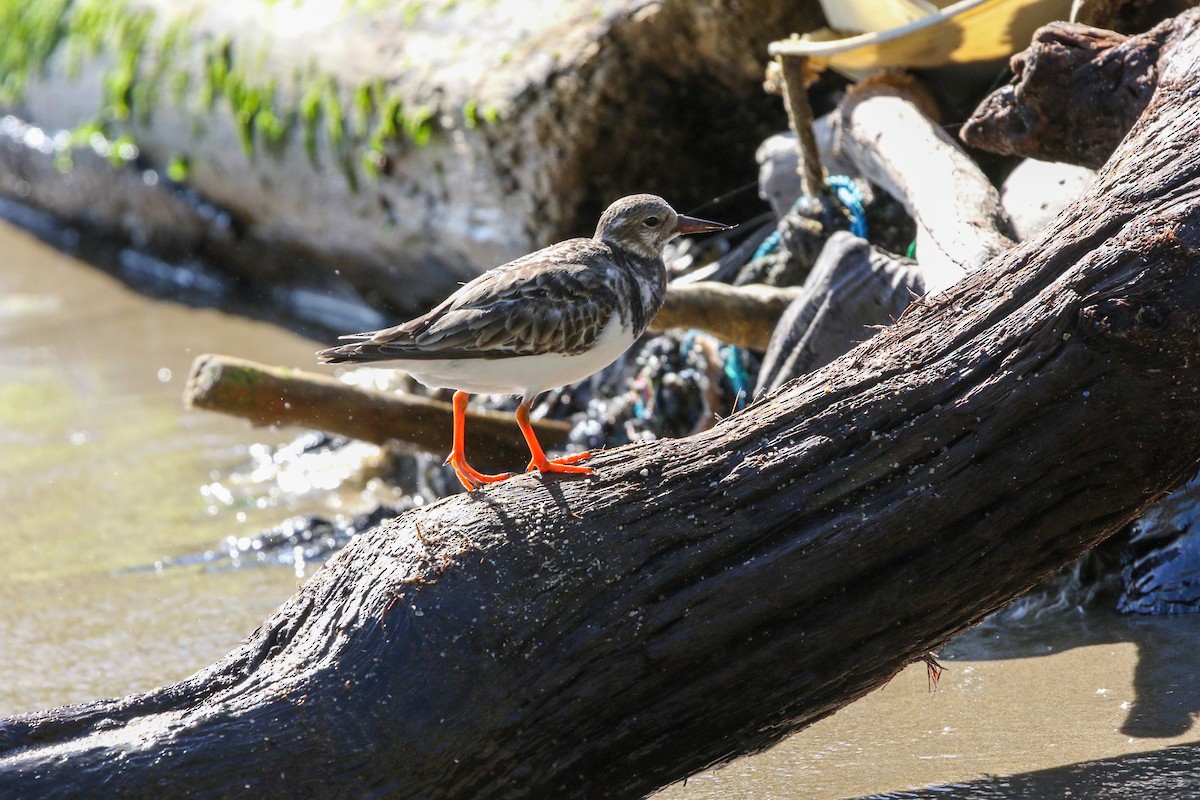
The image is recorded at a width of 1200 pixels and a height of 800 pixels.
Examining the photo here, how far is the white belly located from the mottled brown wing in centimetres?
2

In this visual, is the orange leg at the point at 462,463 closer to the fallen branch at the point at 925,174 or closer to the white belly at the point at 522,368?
the white belly at the point at 522,368

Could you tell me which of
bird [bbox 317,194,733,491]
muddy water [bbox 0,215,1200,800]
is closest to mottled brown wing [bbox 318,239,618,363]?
bird [bbox 317,194,733,491]

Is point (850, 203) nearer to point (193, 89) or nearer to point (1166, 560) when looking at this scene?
point (1166, 560)

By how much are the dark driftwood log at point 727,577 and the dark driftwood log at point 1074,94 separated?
78 cm

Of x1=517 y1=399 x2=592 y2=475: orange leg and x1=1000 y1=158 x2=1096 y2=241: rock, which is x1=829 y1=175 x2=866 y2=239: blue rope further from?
x1=517 y1=399 x2=592 y2=475: orange leg

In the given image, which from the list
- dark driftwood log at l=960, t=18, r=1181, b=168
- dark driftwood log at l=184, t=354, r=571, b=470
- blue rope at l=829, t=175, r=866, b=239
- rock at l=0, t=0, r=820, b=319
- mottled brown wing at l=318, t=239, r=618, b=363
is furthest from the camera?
rock at l=0, t=0, r=820, b=319

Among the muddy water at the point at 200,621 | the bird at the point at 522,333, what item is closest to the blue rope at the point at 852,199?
the muddy water at the point at 200,621

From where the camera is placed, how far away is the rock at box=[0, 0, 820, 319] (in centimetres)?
676

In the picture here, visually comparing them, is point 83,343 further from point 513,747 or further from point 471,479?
point 513,747

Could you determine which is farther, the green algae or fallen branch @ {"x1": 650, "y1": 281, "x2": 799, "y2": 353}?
the green algae

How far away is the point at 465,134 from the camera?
718cm

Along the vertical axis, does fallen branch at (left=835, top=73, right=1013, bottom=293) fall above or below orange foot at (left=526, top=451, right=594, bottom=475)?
above

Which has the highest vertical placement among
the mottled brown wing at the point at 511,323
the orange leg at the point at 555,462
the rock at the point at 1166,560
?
the mottled brown wing at the point at 511,323

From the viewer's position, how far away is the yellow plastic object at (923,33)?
195 inches
